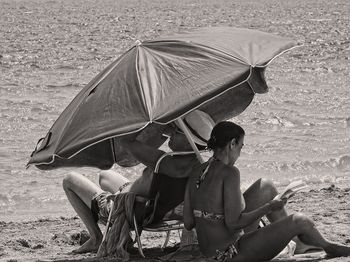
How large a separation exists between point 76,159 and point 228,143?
4.04 feet

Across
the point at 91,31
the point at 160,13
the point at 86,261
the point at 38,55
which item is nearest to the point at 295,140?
the point at 86,261

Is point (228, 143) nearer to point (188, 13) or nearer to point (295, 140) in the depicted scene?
point (295, 140)

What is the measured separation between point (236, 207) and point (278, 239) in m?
0.33

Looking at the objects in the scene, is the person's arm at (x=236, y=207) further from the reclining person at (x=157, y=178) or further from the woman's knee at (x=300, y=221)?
the reclining person at (x=157, y=178)

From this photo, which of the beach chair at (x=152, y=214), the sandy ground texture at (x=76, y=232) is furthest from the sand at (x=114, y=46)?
the beach chair at (x=152, y=214)

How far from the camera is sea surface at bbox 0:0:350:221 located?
1054 centimetres

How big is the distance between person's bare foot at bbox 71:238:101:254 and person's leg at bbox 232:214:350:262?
140 centimetres

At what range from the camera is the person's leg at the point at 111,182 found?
Result: 6.94 metres

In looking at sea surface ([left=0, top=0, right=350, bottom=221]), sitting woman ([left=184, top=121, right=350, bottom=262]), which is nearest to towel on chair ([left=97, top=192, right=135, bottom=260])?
sitting woman ([left=184, top=121, right=350, bottom=262])

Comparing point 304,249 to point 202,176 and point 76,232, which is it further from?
point 76,232

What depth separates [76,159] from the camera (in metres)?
6.57

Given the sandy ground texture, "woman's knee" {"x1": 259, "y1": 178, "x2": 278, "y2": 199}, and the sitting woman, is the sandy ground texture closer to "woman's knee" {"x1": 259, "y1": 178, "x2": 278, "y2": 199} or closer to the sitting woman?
the sitting woman

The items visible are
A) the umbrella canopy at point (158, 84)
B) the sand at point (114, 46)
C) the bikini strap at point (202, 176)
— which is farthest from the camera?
the sand at point (114, 46)

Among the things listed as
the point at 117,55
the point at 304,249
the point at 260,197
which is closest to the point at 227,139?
the point at 260,197
